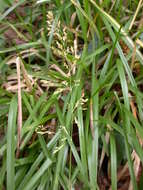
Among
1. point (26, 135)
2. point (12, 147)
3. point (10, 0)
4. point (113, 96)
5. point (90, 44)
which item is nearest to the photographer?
point (12, 147)

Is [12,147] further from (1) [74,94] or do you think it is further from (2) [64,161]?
(1) [74,94]

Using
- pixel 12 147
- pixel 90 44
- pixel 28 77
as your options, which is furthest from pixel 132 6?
pixel 12 147

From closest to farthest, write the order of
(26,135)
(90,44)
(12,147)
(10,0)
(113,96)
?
1. (12,147)
2. (26,135)
3. (113,96)
4. (90,44)
5. (10,0)

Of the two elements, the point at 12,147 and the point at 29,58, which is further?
the point at 29,58

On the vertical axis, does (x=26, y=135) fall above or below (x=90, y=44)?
below

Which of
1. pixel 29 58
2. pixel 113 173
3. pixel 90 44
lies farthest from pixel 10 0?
pixel 113 173

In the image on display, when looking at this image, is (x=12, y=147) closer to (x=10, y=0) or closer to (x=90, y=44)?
(x=90, y=44)

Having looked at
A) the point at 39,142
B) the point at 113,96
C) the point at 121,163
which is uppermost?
the point at 113,96
